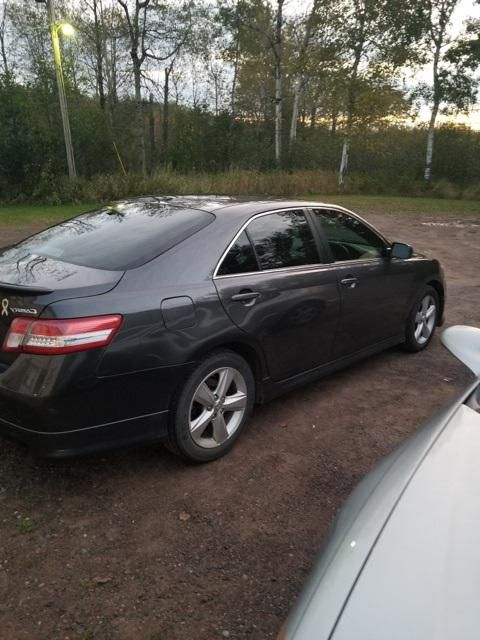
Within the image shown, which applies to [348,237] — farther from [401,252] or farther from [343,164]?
[343,164]

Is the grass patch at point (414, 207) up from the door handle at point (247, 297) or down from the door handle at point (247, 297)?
down

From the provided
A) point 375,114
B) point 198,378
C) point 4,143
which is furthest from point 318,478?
point 375,114

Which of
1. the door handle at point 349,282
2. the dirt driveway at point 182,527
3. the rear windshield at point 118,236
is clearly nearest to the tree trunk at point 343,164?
the door handle at point 349,282

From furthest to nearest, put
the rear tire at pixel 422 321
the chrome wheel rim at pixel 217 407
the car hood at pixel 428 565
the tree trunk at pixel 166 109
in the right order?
the tree trunk at pixel 166 109 < the rear tire at pixel 422 321 < the chrome wheel rim at pixel 217 407 < the car hood at pixel 428 565

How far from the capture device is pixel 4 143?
17203mm

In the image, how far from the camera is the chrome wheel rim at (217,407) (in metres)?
2.85

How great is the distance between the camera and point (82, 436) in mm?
2412

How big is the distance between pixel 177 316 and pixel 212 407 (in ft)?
2.10

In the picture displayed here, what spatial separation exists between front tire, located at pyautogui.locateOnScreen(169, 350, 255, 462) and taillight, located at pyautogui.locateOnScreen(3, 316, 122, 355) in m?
0.60

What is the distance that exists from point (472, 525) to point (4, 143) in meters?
19.4

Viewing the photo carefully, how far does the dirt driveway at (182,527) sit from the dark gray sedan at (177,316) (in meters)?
0.30

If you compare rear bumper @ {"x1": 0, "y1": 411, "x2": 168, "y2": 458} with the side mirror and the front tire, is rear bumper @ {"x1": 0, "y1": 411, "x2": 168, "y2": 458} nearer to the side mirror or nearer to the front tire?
the front tire

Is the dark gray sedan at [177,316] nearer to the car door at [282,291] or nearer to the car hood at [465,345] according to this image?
the car door at [282,291]

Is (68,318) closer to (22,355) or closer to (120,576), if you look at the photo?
(22,355)
